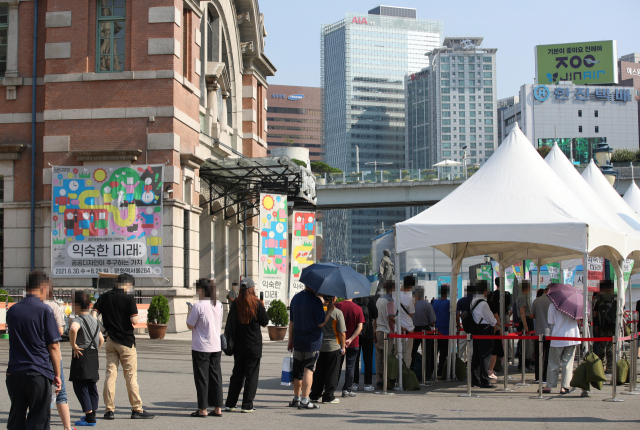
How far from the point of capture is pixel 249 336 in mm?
9773

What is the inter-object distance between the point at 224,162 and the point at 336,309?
53.8 feet

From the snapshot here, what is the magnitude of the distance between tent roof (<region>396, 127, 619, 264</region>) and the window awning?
43.9 ft

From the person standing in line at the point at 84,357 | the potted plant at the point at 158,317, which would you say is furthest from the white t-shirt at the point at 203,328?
the potted plant at the point at 158,317

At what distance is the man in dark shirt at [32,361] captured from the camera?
6.84 meters

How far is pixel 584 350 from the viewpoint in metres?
11.4

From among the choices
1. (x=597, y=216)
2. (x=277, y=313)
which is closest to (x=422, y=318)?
(x=597, y=216)

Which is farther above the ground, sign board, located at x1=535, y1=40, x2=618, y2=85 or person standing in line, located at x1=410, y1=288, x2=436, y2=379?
sign board, located at x1=535, y1=40, x2=618, y2=85

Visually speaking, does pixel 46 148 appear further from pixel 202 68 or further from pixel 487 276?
pixel 487 276

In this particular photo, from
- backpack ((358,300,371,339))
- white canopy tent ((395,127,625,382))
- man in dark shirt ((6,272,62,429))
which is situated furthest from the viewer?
backpack ((358,300,371,339))

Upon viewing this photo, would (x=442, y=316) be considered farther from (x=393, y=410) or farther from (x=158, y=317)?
(x=158, y=317)

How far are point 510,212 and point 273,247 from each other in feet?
43.4

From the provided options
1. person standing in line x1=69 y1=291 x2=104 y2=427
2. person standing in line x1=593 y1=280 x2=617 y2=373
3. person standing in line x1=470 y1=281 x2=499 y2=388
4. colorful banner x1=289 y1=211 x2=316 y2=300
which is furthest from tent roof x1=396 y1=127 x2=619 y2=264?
colorful banner x1=289 y1=211 x2=316 y2=300

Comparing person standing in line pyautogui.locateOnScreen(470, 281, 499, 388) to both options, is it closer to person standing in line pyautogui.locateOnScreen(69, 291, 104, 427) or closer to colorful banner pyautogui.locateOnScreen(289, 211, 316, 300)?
person standing in line pyautogui.locateOnScreen(69, 291, 104, 427)

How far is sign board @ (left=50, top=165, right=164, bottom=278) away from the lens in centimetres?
2233
